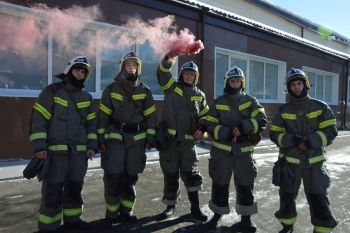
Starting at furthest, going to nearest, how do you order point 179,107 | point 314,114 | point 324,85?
point 324,85 < point 179,107 < point 314,114

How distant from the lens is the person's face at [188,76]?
15.5ft

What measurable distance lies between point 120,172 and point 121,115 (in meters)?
0.68

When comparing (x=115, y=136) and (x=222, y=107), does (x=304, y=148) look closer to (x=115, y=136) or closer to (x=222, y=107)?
(x=222, y=107)

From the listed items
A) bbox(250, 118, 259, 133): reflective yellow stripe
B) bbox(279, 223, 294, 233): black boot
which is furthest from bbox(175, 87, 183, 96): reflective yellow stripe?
bbox(279, 223, 294, 233): black boot

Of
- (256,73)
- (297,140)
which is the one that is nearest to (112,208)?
(297,140)

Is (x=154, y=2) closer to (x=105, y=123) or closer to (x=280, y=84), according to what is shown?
(x=105, y=123)

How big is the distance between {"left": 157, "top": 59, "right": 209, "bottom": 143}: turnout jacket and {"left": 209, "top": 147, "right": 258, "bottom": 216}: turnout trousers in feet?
1.62

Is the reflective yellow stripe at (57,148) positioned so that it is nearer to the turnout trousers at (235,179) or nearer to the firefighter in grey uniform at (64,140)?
the firefighter in grey uniform at (64,140)

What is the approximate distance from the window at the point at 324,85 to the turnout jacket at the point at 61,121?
15440mm

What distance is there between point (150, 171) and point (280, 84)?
9.64 m

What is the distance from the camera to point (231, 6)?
73.5 ft

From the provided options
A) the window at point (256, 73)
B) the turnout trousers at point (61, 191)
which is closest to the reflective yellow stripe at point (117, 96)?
the turnout trousers at point (61, 191)

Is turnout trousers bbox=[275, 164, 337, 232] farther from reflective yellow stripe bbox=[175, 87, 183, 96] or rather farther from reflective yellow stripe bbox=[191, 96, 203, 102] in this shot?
reflective yellow stripe bbox=[175, 87, 183, 96]

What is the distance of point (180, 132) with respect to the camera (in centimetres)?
460
